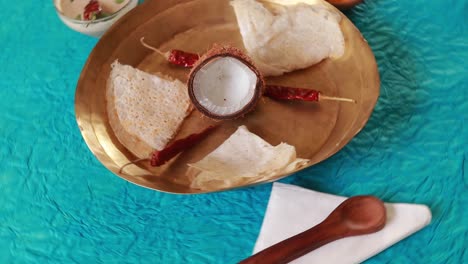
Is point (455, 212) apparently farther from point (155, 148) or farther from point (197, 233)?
point (155, 148)

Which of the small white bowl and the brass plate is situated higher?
the small white bowl

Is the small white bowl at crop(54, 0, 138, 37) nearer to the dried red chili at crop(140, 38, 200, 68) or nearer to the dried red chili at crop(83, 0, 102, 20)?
the dried red chili at crop(83, 0, 102, 20)

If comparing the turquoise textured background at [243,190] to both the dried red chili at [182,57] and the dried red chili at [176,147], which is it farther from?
the dried red chili at [182,57]

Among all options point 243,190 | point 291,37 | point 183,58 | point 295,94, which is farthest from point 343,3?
point 243,190

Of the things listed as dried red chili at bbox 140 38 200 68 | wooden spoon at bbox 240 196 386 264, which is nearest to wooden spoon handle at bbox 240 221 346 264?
wooden spoon at bbox 240 196 386 264

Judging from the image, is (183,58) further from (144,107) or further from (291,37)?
(291,37)

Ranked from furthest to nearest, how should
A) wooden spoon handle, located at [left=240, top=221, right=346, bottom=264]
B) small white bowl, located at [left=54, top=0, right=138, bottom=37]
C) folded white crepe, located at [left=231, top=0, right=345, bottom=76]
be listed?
small white bowl, located at [left=54, top=0, right=138, bottom=37] < folded white crepe, located at [left=231, top=0, right=345, bottom=76] < wooden spoon handle, located at [left=240, top=221, right=346, bottom=264]

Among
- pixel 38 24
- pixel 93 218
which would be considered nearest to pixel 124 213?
pixel 93 218
